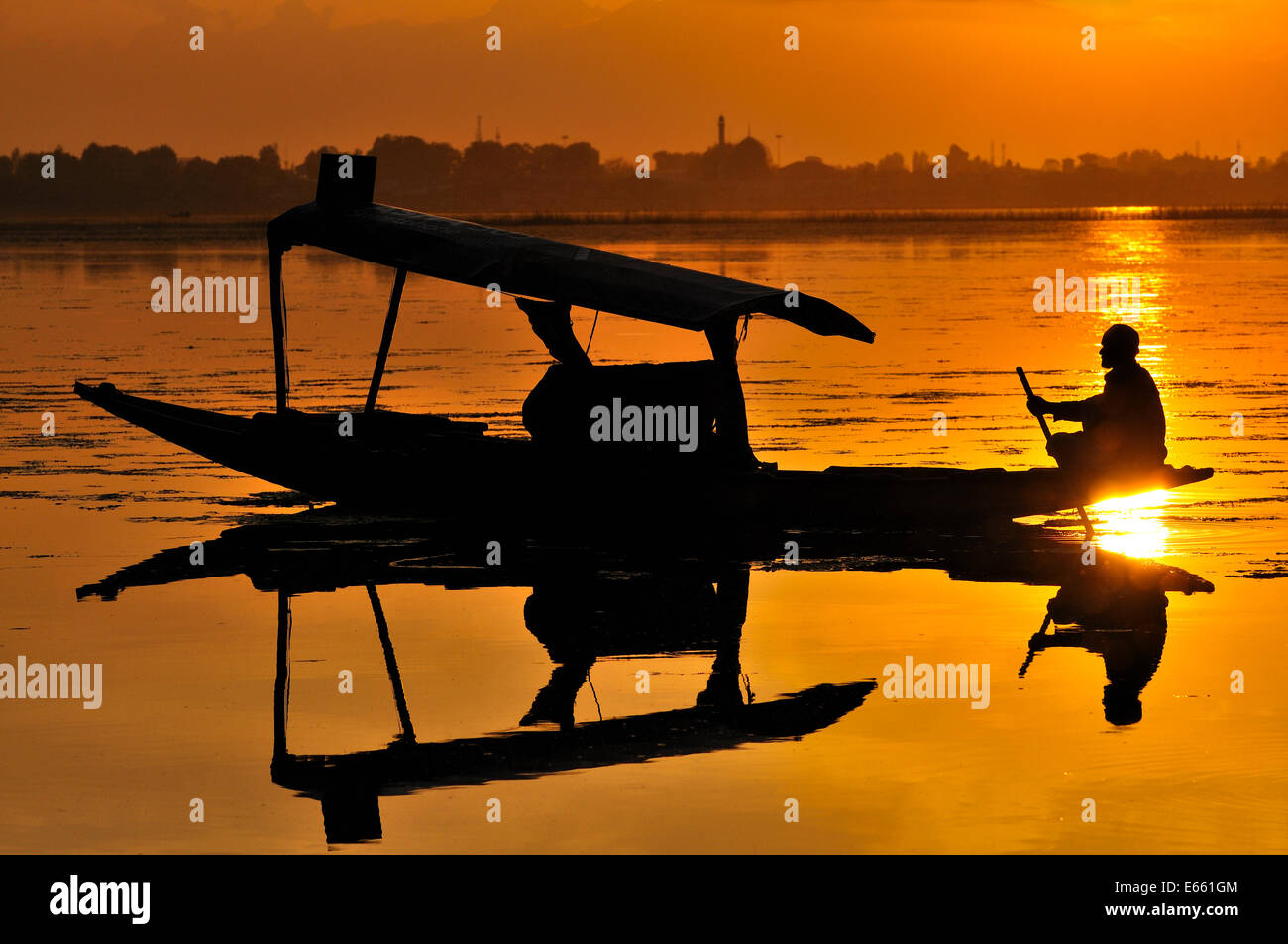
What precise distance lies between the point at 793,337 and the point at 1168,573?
2918 cm

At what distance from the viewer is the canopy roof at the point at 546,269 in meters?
17.4

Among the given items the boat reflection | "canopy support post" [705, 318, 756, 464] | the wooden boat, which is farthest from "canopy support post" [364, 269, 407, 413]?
"canopy support post" [705, 318, 756, 464]

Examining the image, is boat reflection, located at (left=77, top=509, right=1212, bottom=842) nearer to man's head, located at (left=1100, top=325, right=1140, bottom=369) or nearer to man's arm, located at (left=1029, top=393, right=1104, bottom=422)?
man's arm, located at (left=1029, top=393, right=1104, bottom=422)

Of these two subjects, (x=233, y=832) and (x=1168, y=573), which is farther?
(x=1168, y=573)

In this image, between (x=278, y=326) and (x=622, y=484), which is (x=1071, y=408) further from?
(x=278, y=326)

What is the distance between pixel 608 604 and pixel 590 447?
11.9 feet

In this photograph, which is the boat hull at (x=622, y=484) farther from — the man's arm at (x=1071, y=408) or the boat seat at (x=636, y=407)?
the man's arm at (x=1071, y=408)

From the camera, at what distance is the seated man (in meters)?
16.9

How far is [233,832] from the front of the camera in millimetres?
9367

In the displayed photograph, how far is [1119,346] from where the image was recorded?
16766mm

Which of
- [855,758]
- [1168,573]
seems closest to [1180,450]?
[1168,573]

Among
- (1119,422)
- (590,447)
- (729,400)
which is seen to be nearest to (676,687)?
(729,400)

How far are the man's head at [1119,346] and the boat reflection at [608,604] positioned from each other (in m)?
1.75
